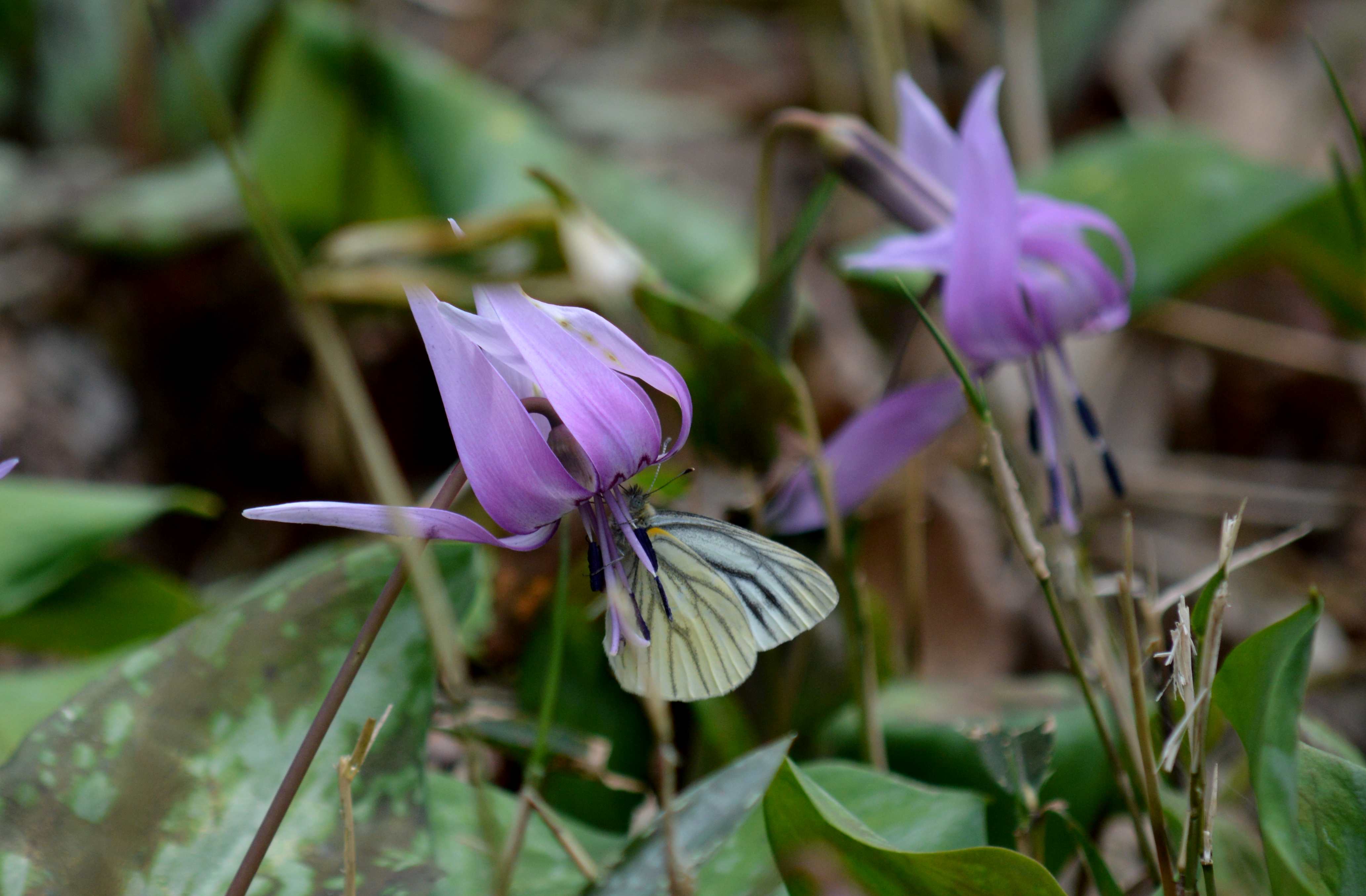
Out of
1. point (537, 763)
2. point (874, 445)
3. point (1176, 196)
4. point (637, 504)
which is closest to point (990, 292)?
point (874, 445)

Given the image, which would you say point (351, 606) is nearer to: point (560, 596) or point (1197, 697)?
point (560, 596)

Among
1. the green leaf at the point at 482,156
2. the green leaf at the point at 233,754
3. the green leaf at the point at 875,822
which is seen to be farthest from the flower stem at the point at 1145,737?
the green leaf at the point at 482,156

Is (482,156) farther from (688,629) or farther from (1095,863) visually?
(1095,863)

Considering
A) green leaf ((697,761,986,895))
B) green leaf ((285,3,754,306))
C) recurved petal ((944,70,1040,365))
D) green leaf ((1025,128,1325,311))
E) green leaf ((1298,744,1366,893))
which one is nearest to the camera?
green leaf ((1298,744,1366,893))

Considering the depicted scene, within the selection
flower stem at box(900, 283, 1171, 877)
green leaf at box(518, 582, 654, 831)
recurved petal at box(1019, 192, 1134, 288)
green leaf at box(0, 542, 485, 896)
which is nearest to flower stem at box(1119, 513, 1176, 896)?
flower stem at box(900, 283, 1171, 877)

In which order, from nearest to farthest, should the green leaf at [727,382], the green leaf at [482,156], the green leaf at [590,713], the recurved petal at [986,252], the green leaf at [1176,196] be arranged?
the recurved petal at [986,252], the green leaf at [727,382], the green leaf at [590,713], the green leaf at [1176,196], the green leaf at [482,156]

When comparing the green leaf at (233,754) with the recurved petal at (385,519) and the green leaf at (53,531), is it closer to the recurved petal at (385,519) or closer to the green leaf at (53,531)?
the recurved petal at (385,519)

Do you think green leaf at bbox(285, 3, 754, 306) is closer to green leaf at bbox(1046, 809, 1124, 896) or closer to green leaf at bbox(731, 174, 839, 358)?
green leaf at bbox(731, 174, 839, 358)

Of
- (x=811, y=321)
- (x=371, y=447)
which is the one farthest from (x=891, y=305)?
(x=371, y=447)
